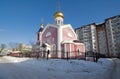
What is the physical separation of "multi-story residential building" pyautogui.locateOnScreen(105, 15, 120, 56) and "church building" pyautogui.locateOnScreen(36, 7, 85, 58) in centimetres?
2925

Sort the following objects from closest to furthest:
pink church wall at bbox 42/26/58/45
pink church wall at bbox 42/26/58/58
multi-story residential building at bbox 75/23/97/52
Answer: pink church wall at bbox 42/26/58/58 → pink church wall at bbox 42/26/58/45 → multi-story residential building at bbox 75/23/97/52

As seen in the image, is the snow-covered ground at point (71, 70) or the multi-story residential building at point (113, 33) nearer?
the snow-covered ground at point (71, 70)

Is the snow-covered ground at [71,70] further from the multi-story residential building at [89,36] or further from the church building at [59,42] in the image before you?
the multi-story residential building at [89,36]

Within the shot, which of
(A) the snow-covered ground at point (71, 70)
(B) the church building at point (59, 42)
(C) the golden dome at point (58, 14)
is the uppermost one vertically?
(C) the golden dome at point (58, 14)

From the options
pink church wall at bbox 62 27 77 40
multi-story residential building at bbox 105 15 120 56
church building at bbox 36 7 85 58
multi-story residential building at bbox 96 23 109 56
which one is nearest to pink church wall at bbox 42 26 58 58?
church building at bbox 36 7 85 58

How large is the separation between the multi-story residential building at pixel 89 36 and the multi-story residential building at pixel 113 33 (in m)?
10.0

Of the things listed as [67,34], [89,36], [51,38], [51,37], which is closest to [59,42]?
[51,38]

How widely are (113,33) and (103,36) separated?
7.54 meters

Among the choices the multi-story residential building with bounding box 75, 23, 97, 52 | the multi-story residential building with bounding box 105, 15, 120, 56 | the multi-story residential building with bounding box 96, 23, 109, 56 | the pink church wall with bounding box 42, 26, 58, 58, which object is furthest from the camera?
the multi-story residential building with bounding box 75, 23, 97, 52

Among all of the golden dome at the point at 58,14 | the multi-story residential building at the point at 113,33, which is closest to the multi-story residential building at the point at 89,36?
the multi-story residential building at the point at 113,33

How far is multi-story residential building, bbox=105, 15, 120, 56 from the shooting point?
53.5m

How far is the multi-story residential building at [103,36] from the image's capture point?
54338 millimetres

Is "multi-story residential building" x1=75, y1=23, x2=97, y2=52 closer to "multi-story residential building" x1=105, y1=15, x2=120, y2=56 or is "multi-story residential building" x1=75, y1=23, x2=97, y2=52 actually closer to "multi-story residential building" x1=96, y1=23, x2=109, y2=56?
"multi-story residential building" x1=96, y1=23, x2=109, y2=56

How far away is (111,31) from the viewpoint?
5653 centimetres
